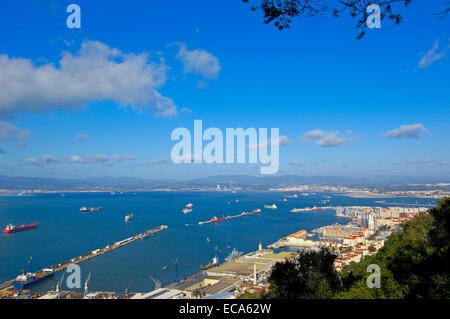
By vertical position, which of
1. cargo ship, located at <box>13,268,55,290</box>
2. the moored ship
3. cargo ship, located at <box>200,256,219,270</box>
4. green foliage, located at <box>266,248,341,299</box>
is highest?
green foliage, located at <box>266,248,341,299</box>

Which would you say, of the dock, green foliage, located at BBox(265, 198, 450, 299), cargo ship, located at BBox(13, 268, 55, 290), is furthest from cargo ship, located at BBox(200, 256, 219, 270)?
green foliage, located at BBox(265, 198, 450, 299)

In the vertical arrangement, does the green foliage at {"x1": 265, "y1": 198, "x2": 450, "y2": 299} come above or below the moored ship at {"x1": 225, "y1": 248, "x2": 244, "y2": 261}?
above

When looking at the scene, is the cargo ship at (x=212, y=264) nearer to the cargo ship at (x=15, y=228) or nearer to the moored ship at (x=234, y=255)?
the moored ship at (x=234, y=255)

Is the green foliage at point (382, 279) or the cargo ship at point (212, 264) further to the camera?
the cargo ship at point (212, 264)

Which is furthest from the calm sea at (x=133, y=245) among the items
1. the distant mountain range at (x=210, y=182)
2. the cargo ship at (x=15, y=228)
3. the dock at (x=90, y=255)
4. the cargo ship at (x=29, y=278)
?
the distant mountain range at (x=210, y=182)

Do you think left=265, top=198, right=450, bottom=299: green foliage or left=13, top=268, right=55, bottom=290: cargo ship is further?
left=13, top=268, right=55, bottom=290: cargo ship

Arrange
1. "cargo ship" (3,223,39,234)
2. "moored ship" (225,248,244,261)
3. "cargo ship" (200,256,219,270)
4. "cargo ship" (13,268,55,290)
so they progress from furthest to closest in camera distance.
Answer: "cargo ship" (3,223,39,234), "moored ship" (225,248,244,261), "cargo ship" (200,256,219,270), "cargo ship" (13,268,55,290)

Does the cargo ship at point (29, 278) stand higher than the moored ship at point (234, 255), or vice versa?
the cargo ship at point (29, 278)

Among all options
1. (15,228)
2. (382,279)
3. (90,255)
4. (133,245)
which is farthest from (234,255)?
(15,228)

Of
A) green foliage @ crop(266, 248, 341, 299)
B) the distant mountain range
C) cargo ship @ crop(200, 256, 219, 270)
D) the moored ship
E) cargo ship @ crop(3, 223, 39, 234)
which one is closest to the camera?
green foliage @ crop(266, 248, 341, 299)

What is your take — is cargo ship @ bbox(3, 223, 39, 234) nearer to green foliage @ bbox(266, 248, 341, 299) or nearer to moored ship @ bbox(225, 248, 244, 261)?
moored ship @ bbox(225, 248, 244, 261)

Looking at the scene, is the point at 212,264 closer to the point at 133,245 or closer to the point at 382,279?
the point at 133,245
